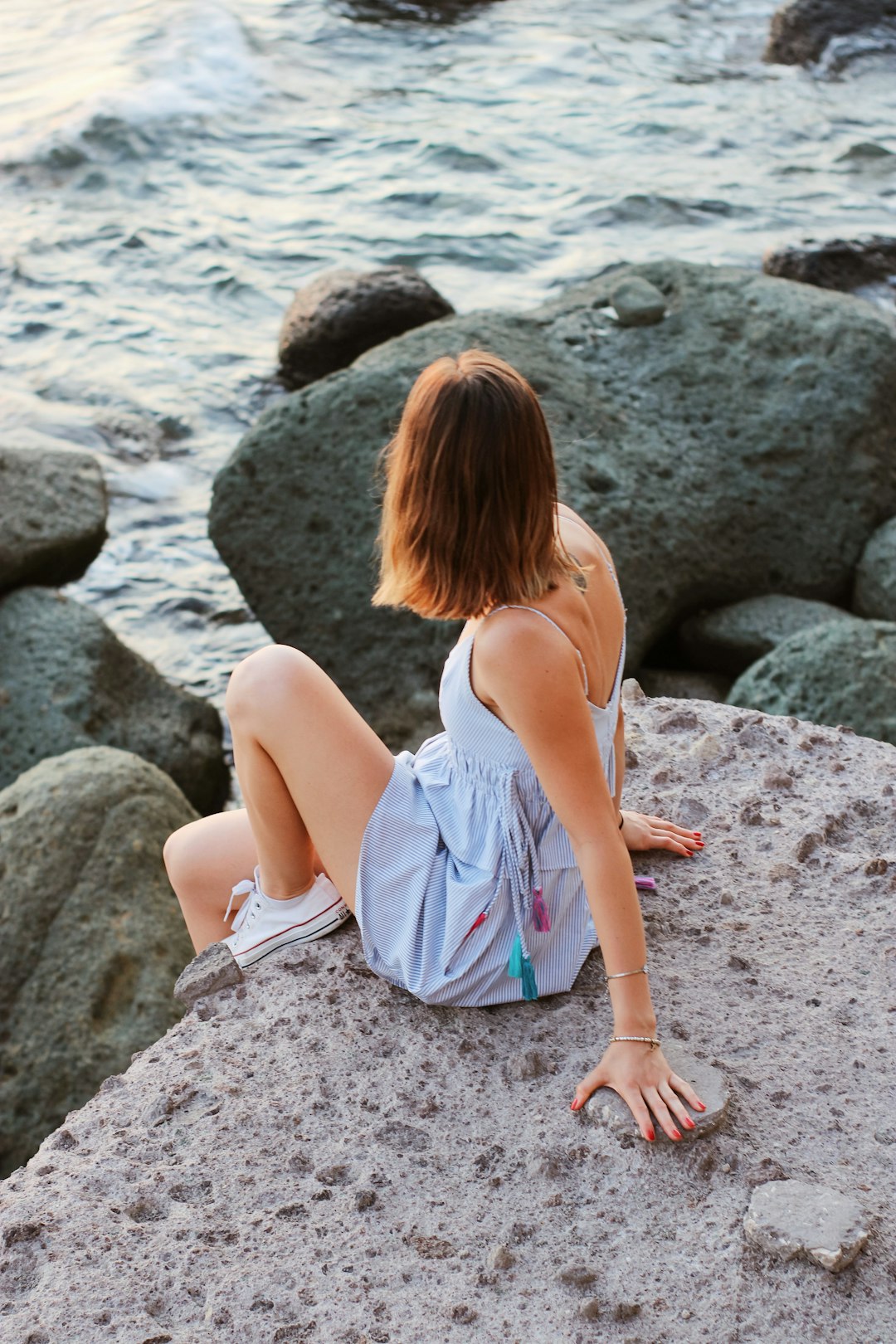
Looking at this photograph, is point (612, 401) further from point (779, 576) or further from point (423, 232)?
point (423, 232)

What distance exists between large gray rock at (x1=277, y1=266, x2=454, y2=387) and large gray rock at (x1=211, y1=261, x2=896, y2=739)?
2.80 m

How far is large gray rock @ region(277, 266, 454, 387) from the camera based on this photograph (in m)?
7.79

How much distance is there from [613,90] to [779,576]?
839 cm

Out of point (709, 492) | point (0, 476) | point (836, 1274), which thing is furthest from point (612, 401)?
point (836, 1274)

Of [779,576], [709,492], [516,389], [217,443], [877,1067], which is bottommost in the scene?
[217,443]

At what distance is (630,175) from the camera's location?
1029 centimetres

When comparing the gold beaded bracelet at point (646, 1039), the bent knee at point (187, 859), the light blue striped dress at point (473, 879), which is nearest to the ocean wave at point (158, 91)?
the bent knee at point (187, 859)

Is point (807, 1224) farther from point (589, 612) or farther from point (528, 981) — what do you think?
point (589, 612)

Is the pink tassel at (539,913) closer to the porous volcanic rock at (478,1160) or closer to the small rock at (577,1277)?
the porous volcanic rock at (478,1160)

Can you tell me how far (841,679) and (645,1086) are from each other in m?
1.98

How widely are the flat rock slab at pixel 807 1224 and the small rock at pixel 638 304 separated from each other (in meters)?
3.86

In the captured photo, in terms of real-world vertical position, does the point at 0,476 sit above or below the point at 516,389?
below

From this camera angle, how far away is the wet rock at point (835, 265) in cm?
829

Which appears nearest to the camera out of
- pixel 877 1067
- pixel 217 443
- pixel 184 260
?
pixel 877 1067
